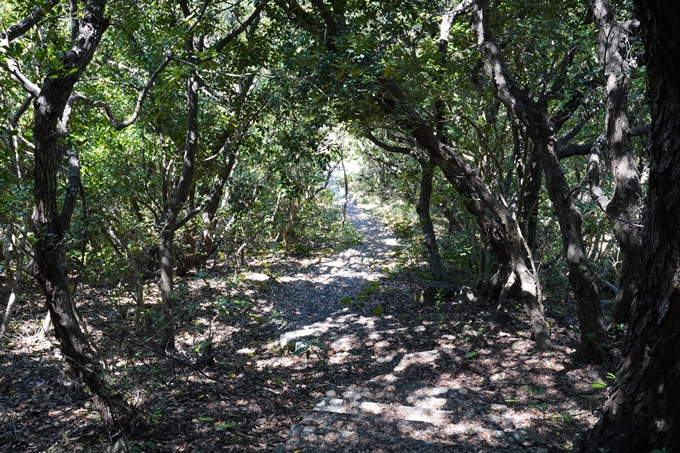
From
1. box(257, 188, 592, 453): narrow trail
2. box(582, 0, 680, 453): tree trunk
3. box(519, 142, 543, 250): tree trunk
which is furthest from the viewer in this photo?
box(519, 142, 543, 250): tree trunk

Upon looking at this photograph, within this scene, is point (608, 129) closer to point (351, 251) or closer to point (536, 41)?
point (536, 41)

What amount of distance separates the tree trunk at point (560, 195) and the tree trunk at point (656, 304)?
2443 mm

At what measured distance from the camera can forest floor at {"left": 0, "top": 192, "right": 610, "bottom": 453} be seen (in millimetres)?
4141

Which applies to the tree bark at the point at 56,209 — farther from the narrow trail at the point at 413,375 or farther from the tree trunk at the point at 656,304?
the tree trunk at the point at 656,304

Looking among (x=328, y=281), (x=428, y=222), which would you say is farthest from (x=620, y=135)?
(x=328, y=281)

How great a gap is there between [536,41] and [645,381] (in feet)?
18.7

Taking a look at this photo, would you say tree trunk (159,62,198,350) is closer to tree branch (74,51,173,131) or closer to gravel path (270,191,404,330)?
tree branch (74,51,173,131)

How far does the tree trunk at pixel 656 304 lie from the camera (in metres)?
2.42

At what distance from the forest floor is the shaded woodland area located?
159 millimetres

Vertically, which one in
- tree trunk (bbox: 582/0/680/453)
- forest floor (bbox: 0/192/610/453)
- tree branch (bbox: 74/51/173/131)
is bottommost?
forest floor (bbox: 0/192/610/453)

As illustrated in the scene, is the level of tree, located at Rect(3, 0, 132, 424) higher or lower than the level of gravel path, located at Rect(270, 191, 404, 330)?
higher

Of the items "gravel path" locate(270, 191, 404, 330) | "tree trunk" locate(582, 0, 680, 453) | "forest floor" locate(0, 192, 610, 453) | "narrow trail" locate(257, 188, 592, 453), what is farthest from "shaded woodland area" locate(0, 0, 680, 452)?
"gravel path" locate(270, 191, 404, 330)

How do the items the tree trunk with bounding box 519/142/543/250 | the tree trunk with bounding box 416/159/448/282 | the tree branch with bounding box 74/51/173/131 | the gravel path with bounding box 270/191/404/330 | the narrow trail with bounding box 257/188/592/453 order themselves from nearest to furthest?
the narrow trail with bounding box 257/188/592/453, the tree branch with bounding box 74/51/173/131, the tree trunk with bounding box 519/142/543/250, the tree trunk with bounding box 416/159/448/282, the gravel path with bounding box 270/191/404/330

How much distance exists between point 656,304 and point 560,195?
305cm
